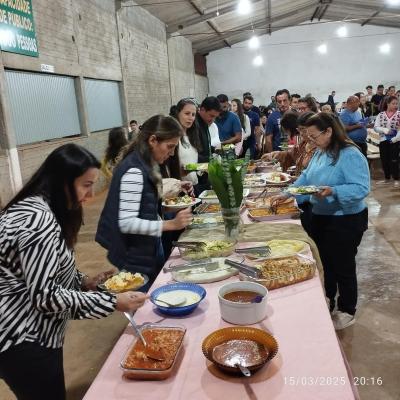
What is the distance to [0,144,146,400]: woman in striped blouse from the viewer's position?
1.21 metres

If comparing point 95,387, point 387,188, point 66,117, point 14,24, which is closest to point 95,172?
point 95,387

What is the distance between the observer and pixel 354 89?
18047 millimetres

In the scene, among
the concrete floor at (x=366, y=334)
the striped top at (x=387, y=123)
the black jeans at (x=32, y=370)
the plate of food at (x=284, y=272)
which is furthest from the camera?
the striped top at (x=387, y=123)

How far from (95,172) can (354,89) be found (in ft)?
61.4

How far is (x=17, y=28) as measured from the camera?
556 cm

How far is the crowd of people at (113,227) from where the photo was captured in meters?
1.24

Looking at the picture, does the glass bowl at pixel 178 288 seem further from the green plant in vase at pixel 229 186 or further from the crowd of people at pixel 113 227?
the green plant in vase at pixel 229 186

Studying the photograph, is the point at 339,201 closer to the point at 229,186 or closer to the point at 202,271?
the point at 229,186

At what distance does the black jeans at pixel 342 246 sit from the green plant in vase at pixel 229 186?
29.5 inches

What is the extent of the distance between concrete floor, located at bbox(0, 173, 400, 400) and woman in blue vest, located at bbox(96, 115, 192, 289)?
39.9 inches

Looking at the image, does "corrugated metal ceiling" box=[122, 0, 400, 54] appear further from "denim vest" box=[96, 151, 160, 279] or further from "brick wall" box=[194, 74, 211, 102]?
"denim vest" box=[96, 151, 160, 279]

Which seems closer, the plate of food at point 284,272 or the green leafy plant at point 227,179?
the plate of food at point 284,272

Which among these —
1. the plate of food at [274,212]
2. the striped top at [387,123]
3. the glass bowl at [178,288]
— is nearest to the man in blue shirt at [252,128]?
the striped top at [387,123]

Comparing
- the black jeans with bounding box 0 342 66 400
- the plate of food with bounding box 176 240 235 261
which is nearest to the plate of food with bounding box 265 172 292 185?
the plate of food with bounding box 176 240 235 261
